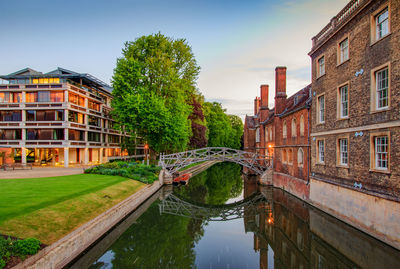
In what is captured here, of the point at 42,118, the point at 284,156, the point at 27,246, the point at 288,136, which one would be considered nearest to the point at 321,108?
the point at 288,136

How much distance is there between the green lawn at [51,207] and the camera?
9008 mm

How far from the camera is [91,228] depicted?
36.0 feet

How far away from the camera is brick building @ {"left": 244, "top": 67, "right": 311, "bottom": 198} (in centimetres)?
2031

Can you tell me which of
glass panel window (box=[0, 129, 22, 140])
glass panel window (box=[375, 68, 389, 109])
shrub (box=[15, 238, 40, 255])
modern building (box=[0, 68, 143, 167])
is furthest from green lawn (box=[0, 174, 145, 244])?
glass panel window (box=[0, 129, 22, 140])

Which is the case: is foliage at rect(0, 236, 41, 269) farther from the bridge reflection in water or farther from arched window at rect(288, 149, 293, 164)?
arched window at rect(288, 149, 293, 164)

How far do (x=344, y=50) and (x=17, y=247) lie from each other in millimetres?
18363

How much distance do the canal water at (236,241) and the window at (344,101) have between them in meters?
6.37

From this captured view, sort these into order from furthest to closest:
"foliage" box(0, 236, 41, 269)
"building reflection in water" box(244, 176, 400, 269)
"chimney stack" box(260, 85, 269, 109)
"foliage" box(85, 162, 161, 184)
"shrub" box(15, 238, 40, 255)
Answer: "chimney stack" box(260, 85, 269, 109) → "foliage" box(85, 162, 161, 184) → "building reflection in water" box(244, 176, 400, 269) → "shrub" box(15, 238, 40, 255) → "foliage" box(0, 236, 41, 269)


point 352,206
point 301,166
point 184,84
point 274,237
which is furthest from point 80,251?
point 184,84

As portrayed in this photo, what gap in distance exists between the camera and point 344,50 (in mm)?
14758

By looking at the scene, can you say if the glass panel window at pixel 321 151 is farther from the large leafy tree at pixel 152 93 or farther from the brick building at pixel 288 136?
the large leafy tree at pixel 152 93

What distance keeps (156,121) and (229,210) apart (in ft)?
42.5

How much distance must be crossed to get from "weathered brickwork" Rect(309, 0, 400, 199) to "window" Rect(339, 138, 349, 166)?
0.17 metres

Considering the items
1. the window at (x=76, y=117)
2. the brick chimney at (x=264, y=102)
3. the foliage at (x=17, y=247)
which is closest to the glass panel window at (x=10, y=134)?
the window at (x=76, y=117)
